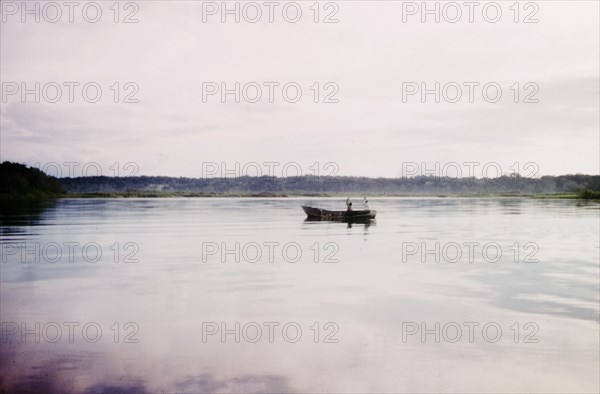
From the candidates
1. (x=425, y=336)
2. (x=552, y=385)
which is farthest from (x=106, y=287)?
(x=552, y=385)

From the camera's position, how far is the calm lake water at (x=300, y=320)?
13570 mm

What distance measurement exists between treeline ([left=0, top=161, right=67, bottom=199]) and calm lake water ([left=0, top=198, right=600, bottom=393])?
150437 mm

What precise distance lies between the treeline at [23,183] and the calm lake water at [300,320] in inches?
5923

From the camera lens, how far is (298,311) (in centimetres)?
2072

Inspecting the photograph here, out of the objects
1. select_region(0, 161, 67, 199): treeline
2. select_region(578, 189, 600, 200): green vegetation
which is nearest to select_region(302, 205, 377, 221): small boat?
select_region(578, 189, 600, 200): green vegetation

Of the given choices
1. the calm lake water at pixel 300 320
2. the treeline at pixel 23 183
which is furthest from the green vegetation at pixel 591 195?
the treeline at pixel 23 183

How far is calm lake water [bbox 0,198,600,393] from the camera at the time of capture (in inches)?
534

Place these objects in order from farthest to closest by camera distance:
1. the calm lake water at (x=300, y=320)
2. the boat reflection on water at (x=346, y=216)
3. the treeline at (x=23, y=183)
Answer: the treeline at (x=23, y=183), the boat reflection on water at (x=346, y=216), the calm lake water at (x=300, y=320)

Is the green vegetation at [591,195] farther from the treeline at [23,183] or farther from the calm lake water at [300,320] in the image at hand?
the treeline at [23,183]

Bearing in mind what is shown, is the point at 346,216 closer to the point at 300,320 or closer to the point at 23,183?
the point at 300,320

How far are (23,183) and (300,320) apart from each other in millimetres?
179253

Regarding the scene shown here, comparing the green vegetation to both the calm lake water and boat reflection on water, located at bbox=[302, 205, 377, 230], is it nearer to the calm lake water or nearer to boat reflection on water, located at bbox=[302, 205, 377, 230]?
boat reflection on water, located at bbox=[302, 205, 377, 230]

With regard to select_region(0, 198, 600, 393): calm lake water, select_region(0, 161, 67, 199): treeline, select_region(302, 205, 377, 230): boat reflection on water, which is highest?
select_region(0, 161, 67, 199): treeline

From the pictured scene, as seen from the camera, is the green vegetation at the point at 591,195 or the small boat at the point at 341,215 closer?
the small boat at the point at 341,215
